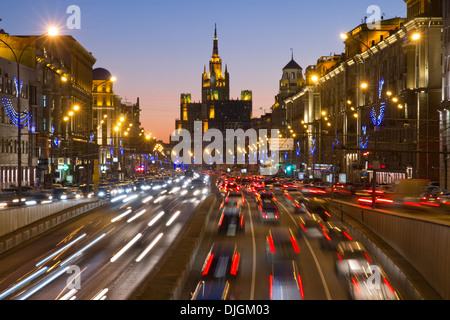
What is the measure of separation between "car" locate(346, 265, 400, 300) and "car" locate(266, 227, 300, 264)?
4347 millimetres

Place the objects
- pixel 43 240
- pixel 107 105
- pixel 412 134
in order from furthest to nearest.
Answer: pixel 107 105, pixel 412 134, pixel 43 240

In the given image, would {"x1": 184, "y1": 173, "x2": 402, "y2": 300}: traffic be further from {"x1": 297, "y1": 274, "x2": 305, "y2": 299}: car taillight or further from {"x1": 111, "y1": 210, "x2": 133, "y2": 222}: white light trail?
{"x1": 111, "y1": 210, "x2": 133, "y2": 222}: white light trail

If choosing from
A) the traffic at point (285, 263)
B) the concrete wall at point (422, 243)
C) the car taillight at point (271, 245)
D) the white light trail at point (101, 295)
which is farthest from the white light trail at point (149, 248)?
the concrete wall at point (422, 243)

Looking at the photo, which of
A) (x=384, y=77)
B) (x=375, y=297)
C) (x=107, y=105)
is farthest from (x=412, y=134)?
(x=107, y=105)

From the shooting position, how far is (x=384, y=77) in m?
81.2

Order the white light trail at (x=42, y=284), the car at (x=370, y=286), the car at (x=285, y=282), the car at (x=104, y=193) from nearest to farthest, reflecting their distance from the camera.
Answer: the white light trail at (x=42, y=284), the car at (x=285, y=282), the car at (x=370, y=286), the car at (x=104, y=193)

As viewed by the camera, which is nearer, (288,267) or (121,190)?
(288,267)

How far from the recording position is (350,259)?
91.6ft

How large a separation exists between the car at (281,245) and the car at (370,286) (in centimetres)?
435

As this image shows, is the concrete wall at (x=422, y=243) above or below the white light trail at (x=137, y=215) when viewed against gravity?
above

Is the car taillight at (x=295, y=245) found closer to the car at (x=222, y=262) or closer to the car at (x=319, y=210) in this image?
the car at (x=222, y=262)

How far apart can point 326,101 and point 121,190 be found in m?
56.2

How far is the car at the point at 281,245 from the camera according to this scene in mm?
28484
